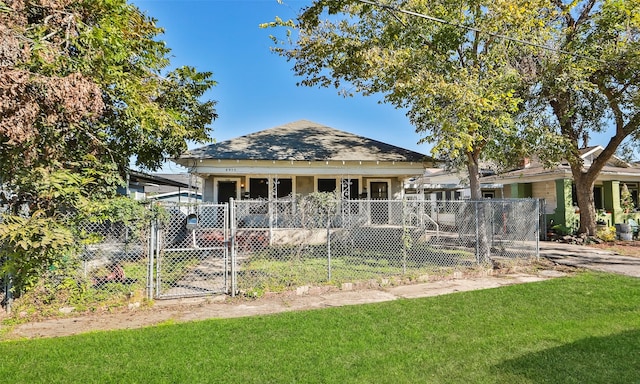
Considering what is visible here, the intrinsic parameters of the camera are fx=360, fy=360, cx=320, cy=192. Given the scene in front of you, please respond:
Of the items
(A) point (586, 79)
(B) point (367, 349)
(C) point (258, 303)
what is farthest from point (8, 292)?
(A) point (586, 79)

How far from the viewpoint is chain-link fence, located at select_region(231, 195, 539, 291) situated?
24.5 feet

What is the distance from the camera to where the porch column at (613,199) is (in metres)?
17.5

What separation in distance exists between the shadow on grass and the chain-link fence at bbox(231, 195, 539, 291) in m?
3.86

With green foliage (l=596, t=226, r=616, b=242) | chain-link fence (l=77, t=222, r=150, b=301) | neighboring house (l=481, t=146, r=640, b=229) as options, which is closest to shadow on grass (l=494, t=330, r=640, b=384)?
chain-link fence (l=77, t=222, r=150, b=301)

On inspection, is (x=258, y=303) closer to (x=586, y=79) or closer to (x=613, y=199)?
(x=586, y=79)

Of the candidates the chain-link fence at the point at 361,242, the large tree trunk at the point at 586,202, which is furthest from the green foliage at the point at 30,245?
the large tree trunk at the point at 586,202

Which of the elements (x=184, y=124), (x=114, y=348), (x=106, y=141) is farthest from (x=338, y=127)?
(x=114, y=348)

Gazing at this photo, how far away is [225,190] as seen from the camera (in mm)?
14094

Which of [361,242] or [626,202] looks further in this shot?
[626,202]

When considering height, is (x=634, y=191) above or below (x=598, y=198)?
above

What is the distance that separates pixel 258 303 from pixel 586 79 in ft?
40.9

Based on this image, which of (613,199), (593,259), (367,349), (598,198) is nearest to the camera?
(367,349)

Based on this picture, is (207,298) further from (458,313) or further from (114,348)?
(458,313)

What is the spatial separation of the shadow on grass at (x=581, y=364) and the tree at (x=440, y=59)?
4.89 metres
